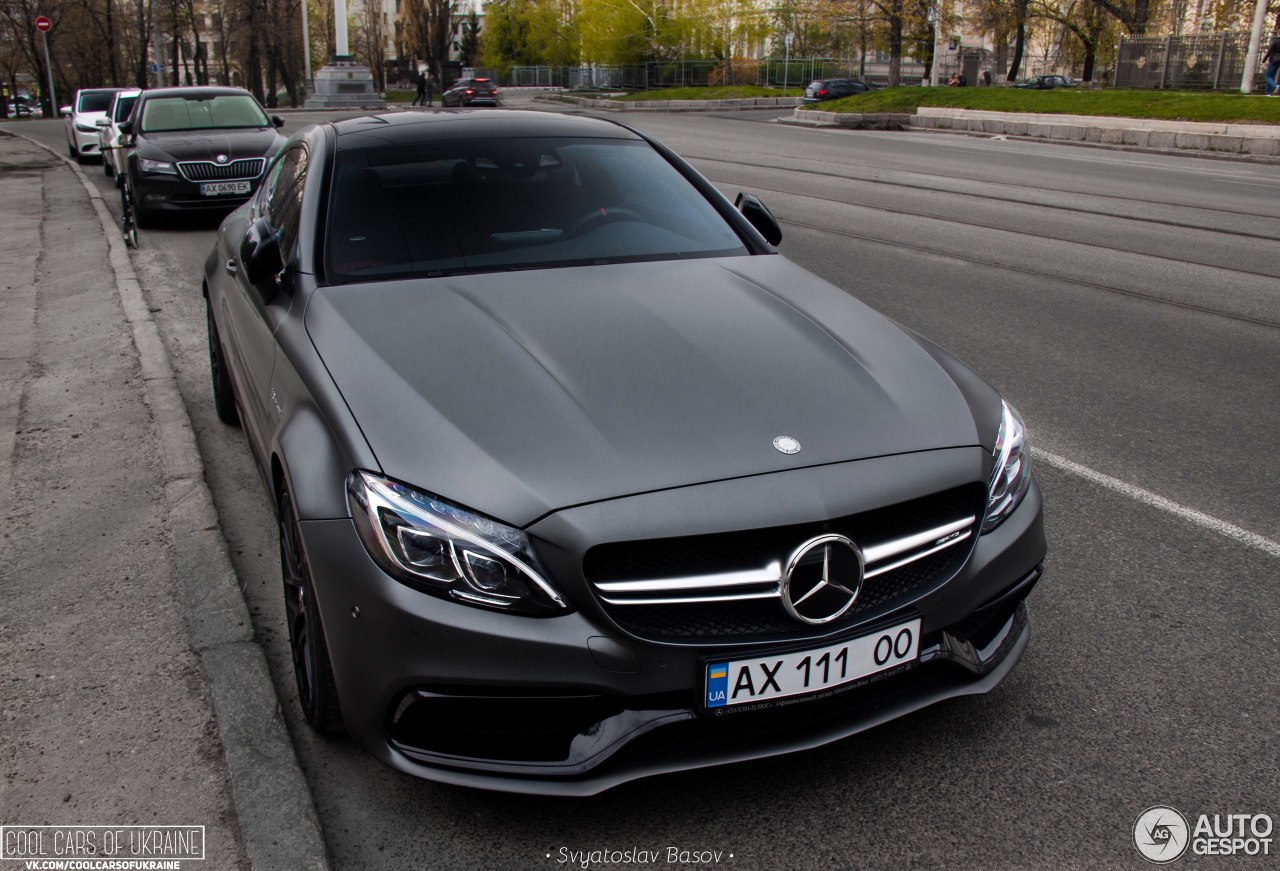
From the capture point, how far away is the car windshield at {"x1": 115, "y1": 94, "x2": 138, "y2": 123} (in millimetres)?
19531

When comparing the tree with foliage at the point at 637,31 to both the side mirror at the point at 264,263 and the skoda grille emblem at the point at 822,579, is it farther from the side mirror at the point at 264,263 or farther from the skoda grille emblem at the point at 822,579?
the skoda grille emblem at the point at 822,579

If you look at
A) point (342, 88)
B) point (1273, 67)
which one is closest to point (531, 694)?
point (1273, 67)

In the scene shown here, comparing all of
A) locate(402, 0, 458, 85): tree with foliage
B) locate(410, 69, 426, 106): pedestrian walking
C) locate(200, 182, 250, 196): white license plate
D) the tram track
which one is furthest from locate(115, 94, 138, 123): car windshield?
locate(402, 0, 458, 85): tree with foliage

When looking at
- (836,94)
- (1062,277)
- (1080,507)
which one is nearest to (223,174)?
(1062,277)

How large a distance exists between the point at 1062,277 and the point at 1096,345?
2.48 m

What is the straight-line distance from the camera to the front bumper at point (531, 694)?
2.40 m

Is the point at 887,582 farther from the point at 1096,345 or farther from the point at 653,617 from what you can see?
the point at 1096,345

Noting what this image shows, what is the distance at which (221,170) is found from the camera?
12.9m

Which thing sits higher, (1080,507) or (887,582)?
(887,582)

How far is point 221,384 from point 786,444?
3702mm

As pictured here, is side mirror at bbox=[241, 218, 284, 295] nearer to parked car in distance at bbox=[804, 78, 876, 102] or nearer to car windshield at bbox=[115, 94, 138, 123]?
car windshield at bbox=[115, 94, 138, 123]

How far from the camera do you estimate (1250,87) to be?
3281cm

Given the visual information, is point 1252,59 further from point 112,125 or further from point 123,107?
point 112,125

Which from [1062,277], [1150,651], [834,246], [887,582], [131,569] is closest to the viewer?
[887,582]
